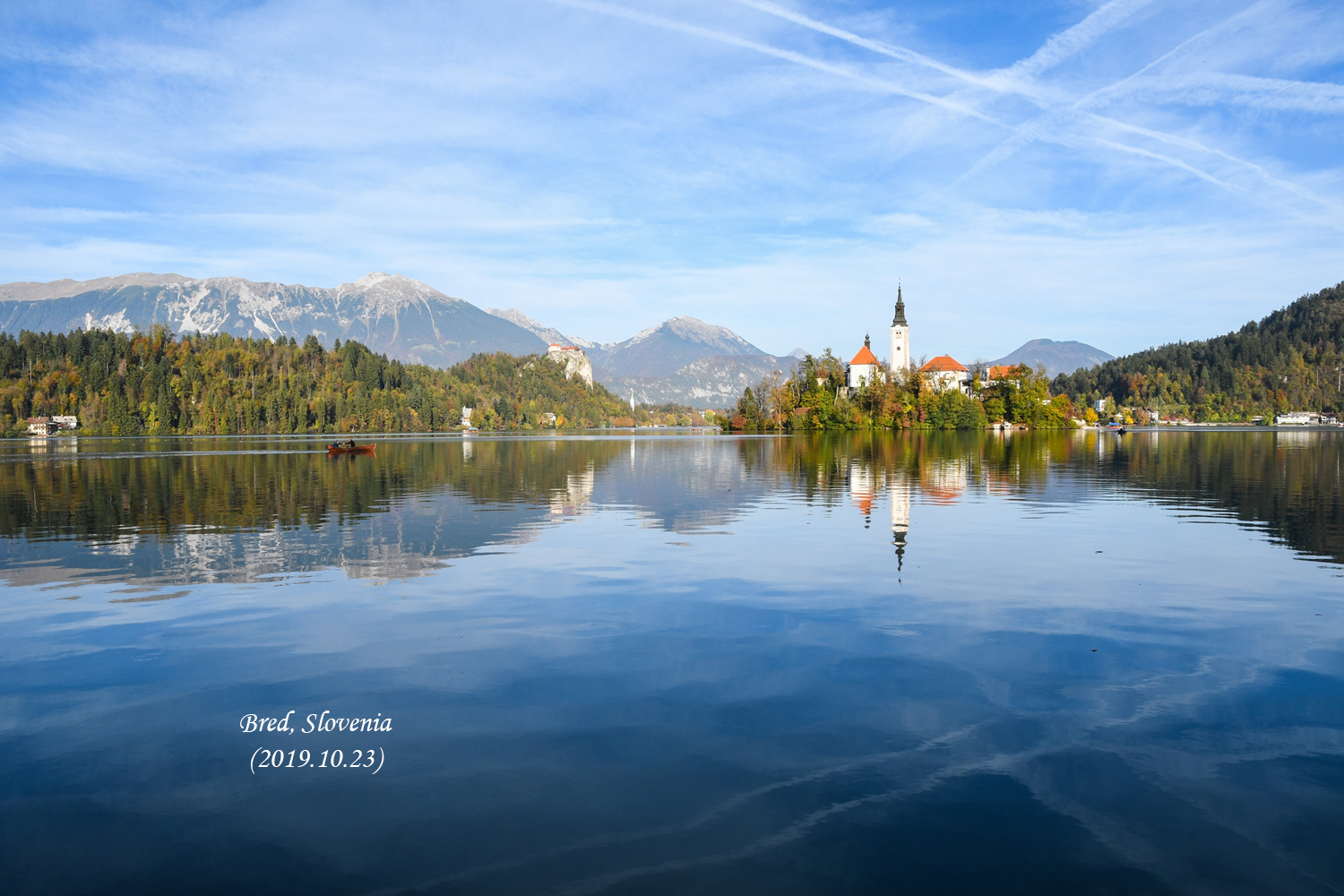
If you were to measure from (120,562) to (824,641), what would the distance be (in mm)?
22010

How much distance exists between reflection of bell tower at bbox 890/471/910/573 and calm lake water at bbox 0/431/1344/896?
711 millimetres

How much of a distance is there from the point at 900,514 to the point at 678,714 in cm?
2563

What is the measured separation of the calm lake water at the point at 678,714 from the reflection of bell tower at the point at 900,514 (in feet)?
2.33

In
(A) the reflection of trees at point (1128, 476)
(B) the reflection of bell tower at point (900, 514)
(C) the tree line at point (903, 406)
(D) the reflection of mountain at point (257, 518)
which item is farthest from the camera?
(C) the tree line at point (903, 406)

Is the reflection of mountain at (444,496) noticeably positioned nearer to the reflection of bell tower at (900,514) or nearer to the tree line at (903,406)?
the reflection of bell tower at (900,514)

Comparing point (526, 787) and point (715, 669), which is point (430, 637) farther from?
point (526, 787)

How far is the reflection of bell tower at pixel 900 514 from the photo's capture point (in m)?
26.2

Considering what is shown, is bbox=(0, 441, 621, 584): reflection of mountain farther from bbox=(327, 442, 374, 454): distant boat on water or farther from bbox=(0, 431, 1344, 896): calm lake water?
bbox=(327, 442, 374, 454): distant boat on water

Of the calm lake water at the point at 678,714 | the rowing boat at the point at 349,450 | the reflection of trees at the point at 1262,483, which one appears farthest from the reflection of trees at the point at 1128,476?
the rowing boat at the point at 349,450

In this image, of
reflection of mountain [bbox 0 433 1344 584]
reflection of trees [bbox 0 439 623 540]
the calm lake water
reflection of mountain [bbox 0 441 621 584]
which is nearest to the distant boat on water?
reflection of trees [bbox 0 439 623 540]

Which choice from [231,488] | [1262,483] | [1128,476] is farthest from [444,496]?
[1262,483]

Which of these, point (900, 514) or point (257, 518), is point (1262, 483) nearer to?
point (900, 514)

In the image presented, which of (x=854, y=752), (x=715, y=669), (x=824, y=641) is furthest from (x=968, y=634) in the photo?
(x=854, y=752)

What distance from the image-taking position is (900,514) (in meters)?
35.0
